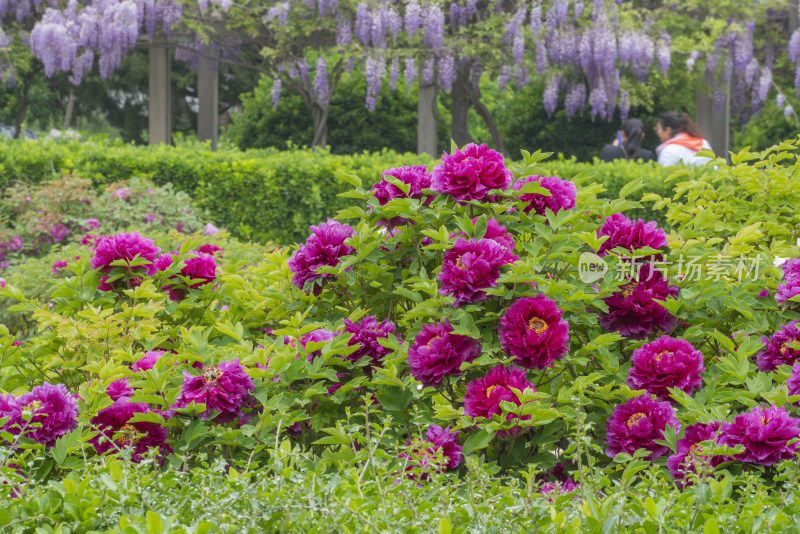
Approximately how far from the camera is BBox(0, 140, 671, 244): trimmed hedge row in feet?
24.6

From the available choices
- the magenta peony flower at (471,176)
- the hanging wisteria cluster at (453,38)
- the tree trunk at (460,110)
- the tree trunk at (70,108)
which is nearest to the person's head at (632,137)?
the hanging wisteria cluster at (453,38)

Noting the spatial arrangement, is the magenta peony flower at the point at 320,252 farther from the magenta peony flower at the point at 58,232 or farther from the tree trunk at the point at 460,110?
the tree trunk at the point at 460,110

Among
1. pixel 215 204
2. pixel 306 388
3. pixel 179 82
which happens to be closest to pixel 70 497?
pixel 306 388

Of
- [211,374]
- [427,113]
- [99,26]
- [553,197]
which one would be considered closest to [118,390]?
[211,374]

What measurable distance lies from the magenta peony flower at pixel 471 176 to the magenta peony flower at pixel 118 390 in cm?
106

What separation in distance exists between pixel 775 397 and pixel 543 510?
0.82m

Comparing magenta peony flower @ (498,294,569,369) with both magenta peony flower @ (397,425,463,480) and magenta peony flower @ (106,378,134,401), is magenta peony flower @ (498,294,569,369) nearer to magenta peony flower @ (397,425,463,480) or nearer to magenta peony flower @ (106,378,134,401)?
magenta peony flower @ (397,425,463,480)

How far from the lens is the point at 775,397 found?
201 centimetres

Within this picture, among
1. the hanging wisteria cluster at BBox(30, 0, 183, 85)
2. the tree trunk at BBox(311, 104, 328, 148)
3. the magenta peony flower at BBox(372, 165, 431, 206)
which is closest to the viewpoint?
the magenta peony flower at BBox(372, 165, 431, 206)

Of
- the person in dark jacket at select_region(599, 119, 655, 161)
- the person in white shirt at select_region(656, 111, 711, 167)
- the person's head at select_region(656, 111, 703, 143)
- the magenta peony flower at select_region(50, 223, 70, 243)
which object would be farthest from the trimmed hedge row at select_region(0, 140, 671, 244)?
the magenta peony flower at select_region(50, 223, 70, 243)

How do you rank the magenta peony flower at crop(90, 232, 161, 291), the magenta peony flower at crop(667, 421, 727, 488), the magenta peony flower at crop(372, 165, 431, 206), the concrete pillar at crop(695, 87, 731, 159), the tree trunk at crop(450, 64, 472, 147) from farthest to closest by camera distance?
1. the tree trunk at crop(450, 64, 472, 147)
2. the concrete pillar at crop(695, 87, 731, 159)
3. the magenta peony flower at crop(90, 232, 161, 291)
4. the magenta peony flower at crop(372, 165, 431, 206)
5. the magenta peony flower at crop(667, 421, 727, 488)

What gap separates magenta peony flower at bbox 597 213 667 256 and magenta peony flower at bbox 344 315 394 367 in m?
0.69

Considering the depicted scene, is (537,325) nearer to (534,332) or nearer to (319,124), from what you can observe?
(534,332)

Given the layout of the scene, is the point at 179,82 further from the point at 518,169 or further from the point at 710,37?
the point at 518,169
